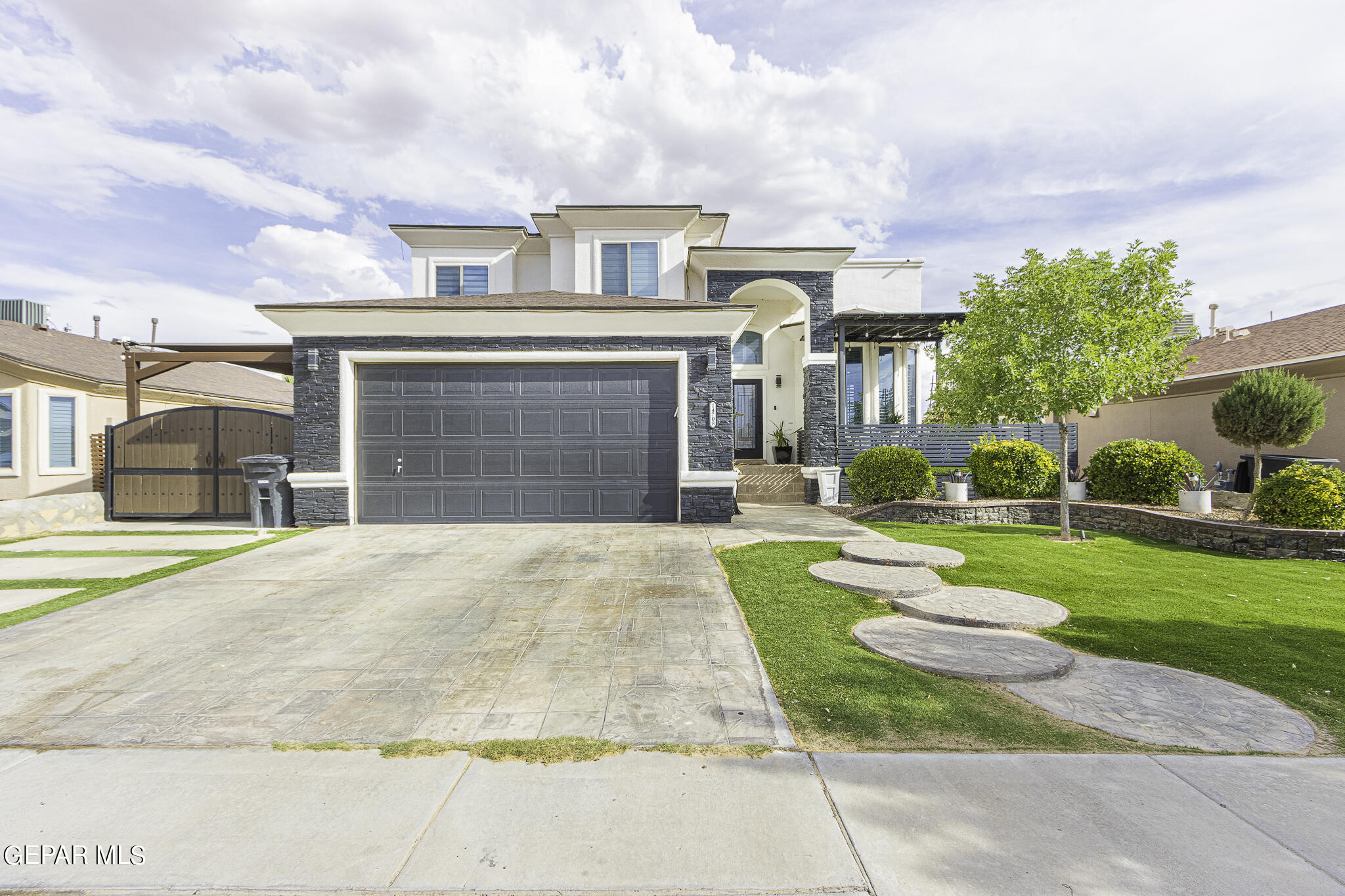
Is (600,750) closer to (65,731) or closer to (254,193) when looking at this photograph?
(65,731)

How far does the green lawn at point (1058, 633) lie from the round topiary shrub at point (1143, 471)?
2.35 metres

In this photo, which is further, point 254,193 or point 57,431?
point 254,193

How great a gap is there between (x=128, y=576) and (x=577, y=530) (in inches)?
218

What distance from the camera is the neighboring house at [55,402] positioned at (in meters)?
12.6

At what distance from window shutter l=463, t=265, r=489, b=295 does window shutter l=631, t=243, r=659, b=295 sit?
166 inches

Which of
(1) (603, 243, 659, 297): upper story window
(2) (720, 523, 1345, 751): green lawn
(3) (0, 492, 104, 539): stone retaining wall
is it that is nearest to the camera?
(2) (720, 523, 1345, 751): green lawn

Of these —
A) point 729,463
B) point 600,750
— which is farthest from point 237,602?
point 729,463

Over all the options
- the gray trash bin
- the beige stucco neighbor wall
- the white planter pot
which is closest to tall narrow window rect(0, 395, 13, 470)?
the gray trash bin

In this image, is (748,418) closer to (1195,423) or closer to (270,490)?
(1195,423)

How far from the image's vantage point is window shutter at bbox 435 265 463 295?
14891 millimetres

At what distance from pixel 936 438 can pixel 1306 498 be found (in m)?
6.17

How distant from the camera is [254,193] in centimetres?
1487

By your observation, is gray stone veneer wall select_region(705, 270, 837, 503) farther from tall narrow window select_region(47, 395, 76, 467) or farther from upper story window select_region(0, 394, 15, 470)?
upper story window select_region(0, 394, 15, 470)

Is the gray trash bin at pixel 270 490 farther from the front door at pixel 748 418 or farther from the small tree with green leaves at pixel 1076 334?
the small tree with green leaves at pixel 1076 334
